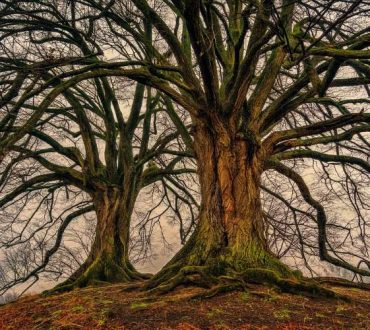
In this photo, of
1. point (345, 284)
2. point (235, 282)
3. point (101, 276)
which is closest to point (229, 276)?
point (235, 282)

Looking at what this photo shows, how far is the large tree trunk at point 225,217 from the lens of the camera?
17.8ft

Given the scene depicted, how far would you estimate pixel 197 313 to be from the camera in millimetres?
4055

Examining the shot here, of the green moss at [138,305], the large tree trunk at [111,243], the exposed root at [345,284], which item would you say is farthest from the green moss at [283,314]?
the large tree trunk at [111,243]

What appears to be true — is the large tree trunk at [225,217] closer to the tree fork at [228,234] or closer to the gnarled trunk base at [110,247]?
the tree fork at [228,234]

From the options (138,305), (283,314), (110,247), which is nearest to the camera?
(283,314)

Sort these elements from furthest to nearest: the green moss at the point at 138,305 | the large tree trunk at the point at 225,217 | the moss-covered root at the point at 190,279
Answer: the large tree trunk at the point at 225,217, the moss-covered root at the point at 190,279, the green moss at the point at 138,305

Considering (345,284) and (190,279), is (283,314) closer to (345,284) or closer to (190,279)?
(190,279)

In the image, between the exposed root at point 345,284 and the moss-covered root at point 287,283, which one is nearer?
the moss-covered root at point 287,283

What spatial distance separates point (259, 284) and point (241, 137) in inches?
88.4

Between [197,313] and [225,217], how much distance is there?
6.58 feet

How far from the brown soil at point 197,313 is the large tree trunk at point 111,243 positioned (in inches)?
84.3

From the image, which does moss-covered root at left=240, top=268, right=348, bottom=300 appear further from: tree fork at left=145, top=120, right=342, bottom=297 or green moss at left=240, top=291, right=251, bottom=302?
green moss at left=240, top=291, right=251, bottom=302

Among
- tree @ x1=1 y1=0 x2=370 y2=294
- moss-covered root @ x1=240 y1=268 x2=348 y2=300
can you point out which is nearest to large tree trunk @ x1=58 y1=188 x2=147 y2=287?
tree @ x1=1 y1=0 x2=370 y2=294

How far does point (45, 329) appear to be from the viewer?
164 inches
